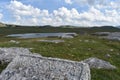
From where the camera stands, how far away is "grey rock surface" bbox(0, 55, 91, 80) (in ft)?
46.4

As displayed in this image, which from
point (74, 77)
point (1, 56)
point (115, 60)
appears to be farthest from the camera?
point (115, 60)

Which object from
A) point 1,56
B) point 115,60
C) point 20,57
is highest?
point 20,57

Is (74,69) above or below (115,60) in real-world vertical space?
above

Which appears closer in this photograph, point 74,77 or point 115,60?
point 74,77

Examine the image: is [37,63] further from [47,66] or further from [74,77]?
[74,77]

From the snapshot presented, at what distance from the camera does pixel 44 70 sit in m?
14.4

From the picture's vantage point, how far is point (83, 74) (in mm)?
14289

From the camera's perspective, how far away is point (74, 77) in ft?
46.4

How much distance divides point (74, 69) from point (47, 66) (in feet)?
4.46

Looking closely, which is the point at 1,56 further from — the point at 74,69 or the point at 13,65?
the point at 74,69

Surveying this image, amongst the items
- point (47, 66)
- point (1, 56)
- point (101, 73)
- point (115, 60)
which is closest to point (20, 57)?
point (47, 66)

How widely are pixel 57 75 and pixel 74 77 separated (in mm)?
828

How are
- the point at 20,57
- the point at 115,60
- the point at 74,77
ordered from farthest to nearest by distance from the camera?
the point at 115,60, the point at 20,57, the point at 74,77

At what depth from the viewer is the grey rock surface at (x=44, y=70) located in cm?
1414
